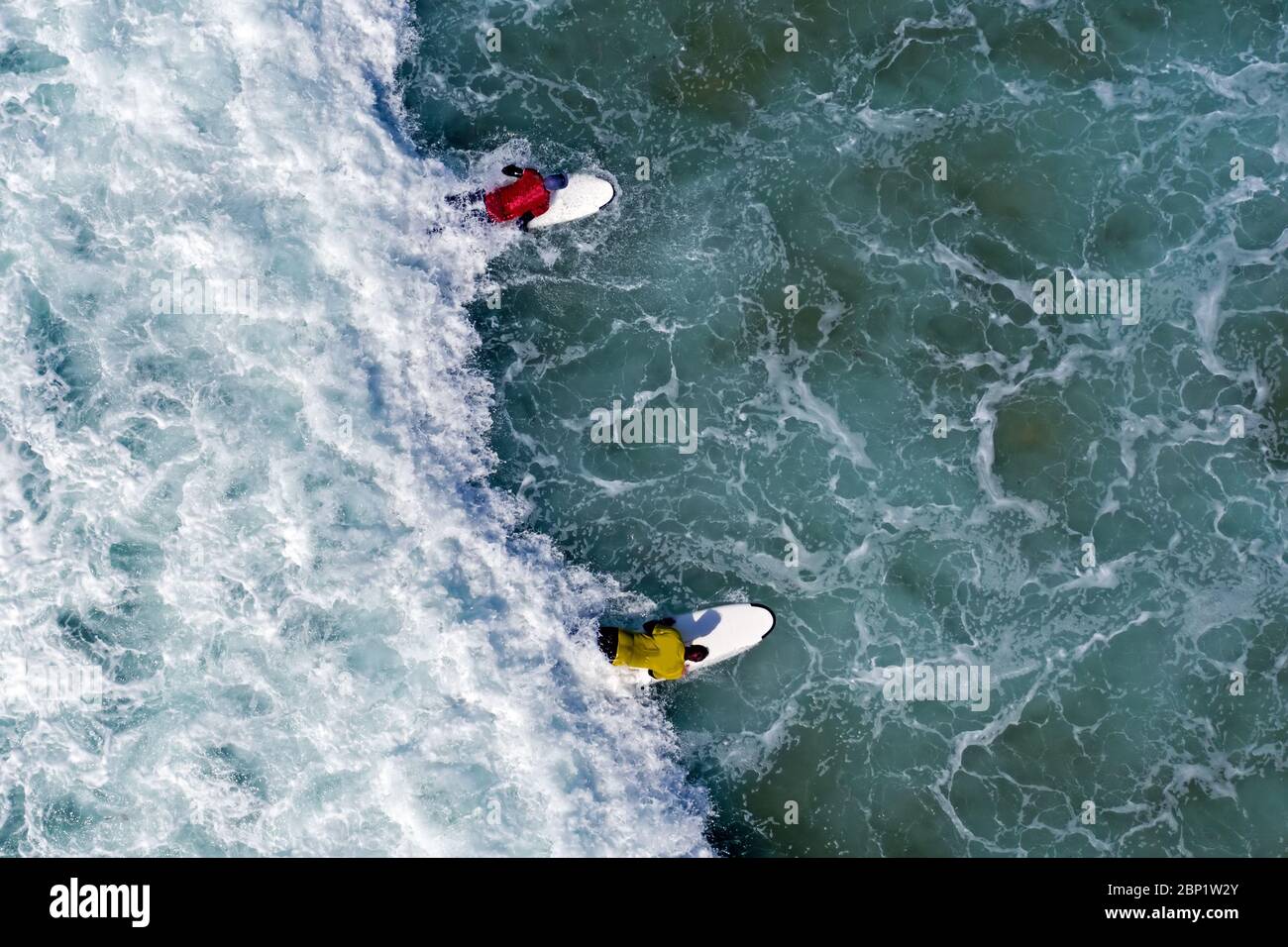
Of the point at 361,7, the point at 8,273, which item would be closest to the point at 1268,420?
the point at 361,7

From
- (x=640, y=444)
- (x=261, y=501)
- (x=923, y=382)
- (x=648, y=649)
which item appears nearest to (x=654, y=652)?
(x=648, y=649)

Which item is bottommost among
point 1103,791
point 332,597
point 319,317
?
point 1103,791

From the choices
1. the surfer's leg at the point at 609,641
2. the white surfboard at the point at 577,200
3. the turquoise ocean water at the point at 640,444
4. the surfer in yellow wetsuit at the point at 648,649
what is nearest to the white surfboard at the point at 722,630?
the turquoise ocean water at the point at 640,444

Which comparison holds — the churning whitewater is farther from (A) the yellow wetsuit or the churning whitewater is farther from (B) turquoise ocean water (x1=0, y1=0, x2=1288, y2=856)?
(A) the yellow wetsuit

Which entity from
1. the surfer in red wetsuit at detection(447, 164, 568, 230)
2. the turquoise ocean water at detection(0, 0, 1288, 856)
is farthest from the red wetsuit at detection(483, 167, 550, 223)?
the turquoise ocean water at detection(0, 0, 1288, 856)

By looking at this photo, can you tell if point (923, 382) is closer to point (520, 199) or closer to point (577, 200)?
point (577, 200)

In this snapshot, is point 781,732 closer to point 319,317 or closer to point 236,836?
point 236,836

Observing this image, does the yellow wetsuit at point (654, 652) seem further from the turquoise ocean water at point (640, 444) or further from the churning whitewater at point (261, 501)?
the churning whitewater at point (261, 501)
